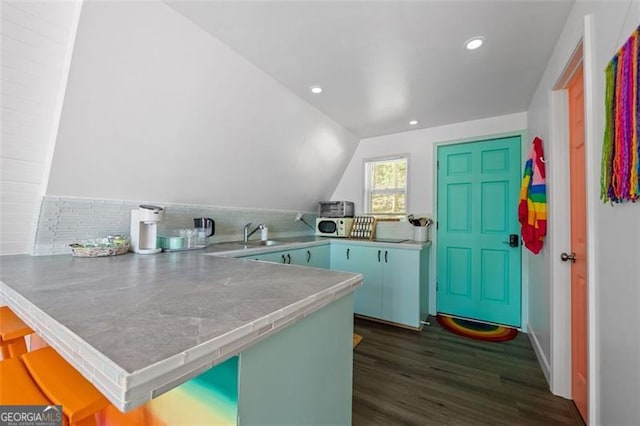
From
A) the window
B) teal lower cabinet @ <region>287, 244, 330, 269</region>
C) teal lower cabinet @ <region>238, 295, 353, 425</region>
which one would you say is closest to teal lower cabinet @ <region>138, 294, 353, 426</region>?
teal lower cabinet @ <region>238, 295, 353, 425</region>

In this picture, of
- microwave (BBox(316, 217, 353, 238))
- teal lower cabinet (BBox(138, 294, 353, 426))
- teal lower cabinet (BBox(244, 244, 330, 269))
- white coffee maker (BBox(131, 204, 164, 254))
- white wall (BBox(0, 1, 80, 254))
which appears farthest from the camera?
microwave (BBox(316, 217, 353, 238))

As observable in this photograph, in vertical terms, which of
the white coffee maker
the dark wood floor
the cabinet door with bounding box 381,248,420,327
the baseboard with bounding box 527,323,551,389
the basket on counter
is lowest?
the dark wood floor

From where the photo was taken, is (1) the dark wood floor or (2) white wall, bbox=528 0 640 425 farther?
(1) the dark wood floor

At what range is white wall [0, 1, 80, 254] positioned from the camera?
4.06 feet

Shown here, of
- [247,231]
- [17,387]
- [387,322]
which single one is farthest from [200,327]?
[387,322]

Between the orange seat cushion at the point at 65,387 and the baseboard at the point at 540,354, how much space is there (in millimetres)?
2613

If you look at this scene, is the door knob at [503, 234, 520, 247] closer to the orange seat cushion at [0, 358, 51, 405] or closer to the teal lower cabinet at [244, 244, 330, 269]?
the teal lower cabinet at [244, 244, 330, 269]

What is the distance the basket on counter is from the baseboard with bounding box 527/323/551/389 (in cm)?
312

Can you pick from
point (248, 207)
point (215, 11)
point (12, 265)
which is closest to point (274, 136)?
point (248, 207)

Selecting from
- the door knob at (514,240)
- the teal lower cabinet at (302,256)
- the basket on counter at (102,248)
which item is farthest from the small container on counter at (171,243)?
the door knob at (514,240)

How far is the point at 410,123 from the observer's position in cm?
320

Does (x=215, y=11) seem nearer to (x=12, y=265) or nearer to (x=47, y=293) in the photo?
(x=47, y=293)

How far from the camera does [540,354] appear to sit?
85.0 inches

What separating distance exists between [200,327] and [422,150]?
338cm
